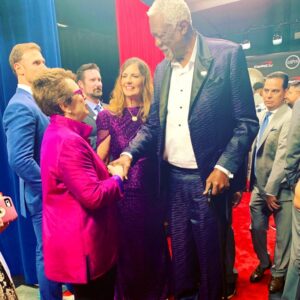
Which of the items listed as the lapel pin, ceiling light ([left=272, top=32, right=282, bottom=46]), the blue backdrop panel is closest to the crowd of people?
the lapel pin

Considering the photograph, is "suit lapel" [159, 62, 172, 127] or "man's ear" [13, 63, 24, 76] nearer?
"suit lapel" [159, 62, 172, 127]

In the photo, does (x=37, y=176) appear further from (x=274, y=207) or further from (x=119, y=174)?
(x=274, y=207)

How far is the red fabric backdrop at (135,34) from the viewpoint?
1.75 metres

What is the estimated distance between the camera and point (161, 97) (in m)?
1.76

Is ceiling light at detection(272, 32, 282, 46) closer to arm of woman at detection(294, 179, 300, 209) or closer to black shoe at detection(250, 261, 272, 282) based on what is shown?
arm of woman at detection(294, 179, 300, 209)

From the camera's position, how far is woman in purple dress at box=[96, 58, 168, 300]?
1.84 m

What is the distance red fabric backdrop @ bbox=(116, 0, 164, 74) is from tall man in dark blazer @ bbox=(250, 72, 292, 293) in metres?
0.60

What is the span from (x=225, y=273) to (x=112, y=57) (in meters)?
1.37

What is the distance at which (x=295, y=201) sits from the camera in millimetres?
1692

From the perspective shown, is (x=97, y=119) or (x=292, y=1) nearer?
(x=292, y=1)

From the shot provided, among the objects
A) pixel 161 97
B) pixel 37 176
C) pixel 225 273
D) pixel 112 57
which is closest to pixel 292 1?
pixel 161 97

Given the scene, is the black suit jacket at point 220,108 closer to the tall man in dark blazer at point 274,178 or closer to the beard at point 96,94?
the tall man in dark blazer at point 274,178

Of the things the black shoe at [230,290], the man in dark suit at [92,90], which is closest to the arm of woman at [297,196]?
the black shoe at [230,290]

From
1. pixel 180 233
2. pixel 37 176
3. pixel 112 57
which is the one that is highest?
pixel 112 57
